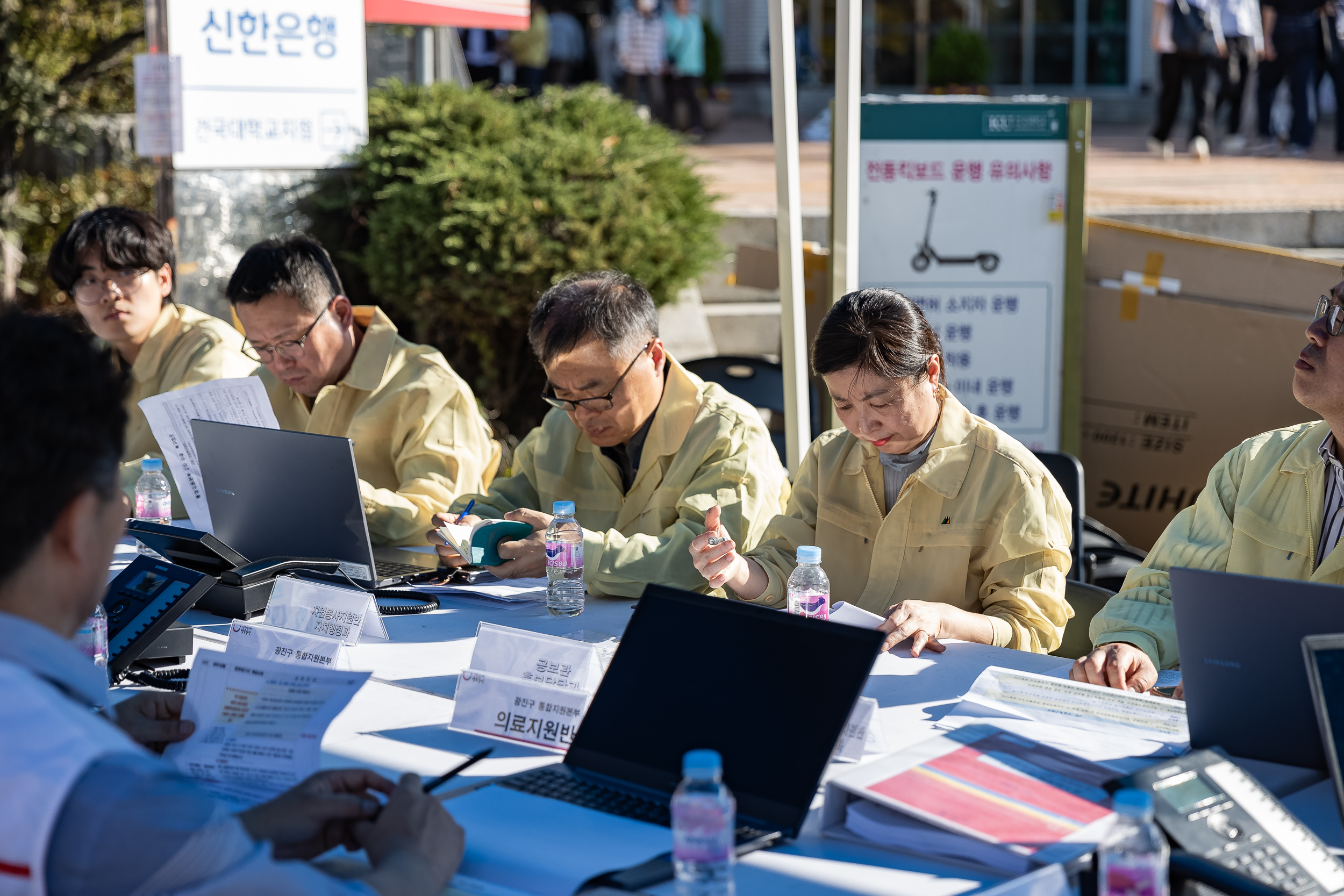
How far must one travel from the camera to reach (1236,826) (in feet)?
4.79

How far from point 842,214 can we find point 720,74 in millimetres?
13833

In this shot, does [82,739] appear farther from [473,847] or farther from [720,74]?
[720,74]

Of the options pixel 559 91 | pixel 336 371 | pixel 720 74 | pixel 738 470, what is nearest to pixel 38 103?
pixel 559 91

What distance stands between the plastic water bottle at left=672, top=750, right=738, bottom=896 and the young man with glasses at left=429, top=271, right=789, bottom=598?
128cm

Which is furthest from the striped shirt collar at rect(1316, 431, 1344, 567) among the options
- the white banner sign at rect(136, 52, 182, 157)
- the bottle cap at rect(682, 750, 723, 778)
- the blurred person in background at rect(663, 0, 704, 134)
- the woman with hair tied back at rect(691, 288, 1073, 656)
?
the blurred person in background at rect(663, 0, 704, 134)

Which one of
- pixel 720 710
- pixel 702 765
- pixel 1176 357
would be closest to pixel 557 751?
pixel 720 710

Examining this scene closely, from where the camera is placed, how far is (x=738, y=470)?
2.90 m

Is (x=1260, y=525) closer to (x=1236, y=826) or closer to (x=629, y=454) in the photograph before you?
(x=1236, y=826)

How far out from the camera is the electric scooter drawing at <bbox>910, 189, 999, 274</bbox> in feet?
15.8

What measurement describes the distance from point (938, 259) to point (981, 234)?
0.18 metres

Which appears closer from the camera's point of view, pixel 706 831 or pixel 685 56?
pixel 706 831

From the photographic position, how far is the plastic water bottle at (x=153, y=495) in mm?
3246

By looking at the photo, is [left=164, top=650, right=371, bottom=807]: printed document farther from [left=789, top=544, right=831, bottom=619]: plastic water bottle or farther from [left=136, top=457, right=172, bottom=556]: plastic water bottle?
[left=136, top=457, right=172, bottom=556]: plastic water bottle

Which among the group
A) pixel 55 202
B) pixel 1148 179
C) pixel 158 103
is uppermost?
pixel 158 103
